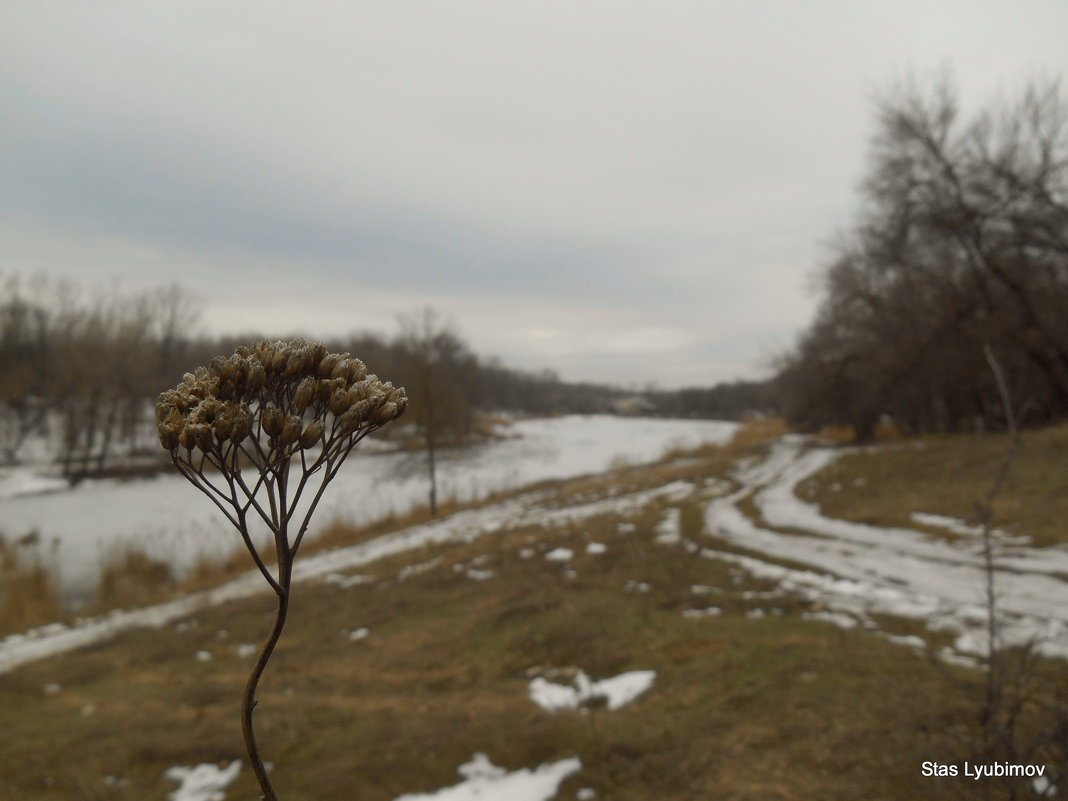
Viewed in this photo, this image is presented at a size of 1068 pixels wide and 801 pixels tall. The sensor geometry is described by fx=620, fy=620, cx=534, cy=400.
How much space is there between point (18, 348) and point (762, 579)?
192 feet

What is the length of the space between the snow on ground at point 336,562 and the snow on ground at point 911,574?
20.0 ft

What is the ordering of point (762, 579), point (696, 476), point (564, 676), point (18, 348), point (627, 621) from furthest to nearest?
point (18, 348) < point (696, 476) < point (762, 579) < point (627, 621) < point (564, 676)

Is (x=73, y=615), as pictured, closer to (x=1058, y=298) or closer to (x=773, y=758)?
(x=773, y=758)

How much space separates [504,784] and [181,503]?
27.8m

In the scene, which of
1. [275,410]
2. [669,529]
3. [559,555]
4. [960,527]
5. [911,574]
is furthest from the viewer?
[669,529]

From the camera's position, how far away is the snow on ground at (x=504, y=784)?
15.7 ft

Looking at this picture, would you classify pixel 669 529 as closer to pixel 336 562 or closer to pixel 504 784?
pixel 336 562

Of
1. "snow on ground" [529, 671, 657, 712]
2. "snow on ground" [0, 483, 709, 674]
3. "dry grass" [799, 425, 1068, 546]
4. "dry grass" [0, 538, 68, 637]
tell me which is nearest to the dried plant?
"snow on ground" [529, 671, 657, 712]

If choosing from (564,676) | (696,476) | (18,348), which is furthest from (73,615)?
(18,348)

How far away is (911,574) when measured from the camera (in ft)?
32.8

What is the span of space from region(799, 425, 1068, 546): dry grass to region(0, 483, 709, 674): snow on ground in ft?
19.5

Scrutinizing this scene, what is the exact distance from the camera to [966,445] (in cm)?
2350

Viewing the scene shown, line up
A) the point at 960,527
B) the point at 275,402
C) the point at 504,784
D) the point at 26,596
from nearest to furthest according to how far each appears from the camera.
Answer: the point at 275,402, the point at 504,784, the point at 960,527, the point at 26,596

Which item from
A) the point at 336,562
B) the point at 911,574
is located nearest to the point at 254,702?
the point at 911,574
